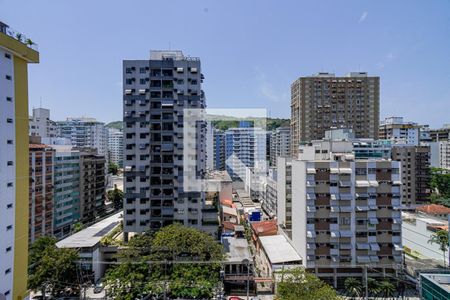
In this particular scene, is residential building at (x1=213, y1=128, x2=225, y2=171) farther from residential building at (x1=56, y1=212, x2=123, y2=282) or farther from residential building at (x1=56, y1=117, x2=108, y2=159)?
residential building at (x1=56, y1=212, x2=123, y2=282)

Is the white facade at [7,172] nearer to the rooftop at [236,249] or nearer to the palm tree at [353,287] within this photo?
the rooftop at [236,249]

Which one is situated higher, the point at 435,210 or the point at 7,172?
the point at 7,172

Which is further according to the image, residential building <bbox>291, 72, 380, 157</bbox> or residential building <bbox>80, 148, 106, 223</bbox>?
residential building <bbox>291, 72, 380, 157</bbox>

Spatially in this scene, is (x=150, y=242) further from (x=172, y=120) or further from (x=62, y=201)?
(x=62, y=201)

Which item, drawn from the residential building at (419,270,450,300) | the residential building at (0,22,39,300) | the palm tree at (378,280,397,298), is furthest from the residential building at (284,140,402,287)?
the residential building at (0,22,39,300)

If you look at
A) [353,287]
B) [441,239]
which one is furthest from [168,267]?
[441,239]

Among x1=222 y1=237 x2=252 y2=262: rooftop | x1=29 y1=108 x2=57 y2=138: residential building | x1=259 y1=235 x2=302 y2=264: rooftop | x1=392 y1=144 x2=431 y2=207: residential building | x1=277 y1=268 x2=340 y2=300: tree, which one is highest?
x1=29 y1=108 x2=57 y2=138: residential building

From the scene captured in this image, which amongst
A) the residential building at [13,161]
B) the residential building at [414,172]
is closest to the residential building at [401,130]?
the residential building at [414,172]

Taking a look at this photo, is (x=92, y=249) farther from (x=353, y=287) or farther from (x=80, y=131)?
(x=80, y=131)
